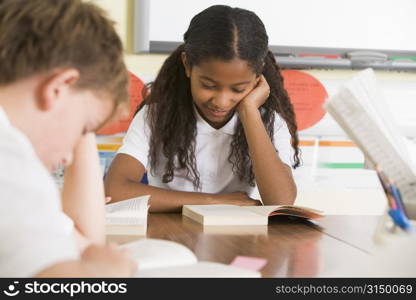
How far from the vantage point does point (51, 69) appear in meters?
0.73

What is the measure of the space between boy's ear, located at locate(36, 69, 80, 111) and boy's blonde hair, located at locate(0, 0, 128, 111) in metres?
0.02

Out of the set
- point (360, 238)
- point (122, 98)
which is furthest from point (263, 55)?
point (122, 98)

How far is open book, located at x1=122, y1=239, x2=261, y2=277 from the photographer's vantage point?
0.87 meters

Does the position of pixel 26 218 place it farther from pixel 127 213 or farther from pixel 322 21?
pixel 322 21

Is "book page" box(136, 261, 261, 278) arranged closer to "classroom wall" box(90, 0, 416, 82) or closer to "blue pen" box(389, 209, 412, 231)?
"blue pen" box(389, 209, 412, 231)

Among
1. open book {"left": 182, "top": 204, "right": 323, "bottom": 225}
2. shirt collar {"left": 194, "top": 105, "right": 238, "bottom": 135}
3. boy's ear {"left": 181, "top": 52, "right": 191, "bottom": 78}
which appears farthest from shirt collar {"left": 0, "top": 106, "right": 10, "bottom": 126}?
shirt collar {"left": 194, "top": 105, "right": 238, "bottom": 135}

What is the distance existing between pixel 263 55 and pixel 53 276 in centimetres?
125

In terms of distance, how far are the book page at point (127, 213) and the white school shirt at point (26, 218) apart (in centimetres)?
62

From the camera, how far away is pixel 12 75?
2.42 ft

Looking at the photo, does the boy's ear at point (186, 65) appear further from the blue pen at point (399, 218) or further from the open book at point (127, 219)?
the blue pen at point (399, 218)

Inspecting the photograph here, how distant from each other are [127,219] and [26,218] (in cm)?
70

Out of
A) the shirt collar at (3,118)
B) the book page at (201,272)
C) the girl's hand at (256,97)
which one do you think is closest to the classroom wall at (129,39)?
the girl's hand at (256,97)

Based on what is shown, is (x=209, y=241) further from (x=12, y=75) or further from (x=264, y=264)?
(x=12, y=75)

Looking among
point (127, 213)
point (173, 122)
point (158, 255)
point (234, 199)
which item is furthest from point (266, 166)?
point (158, 255)
